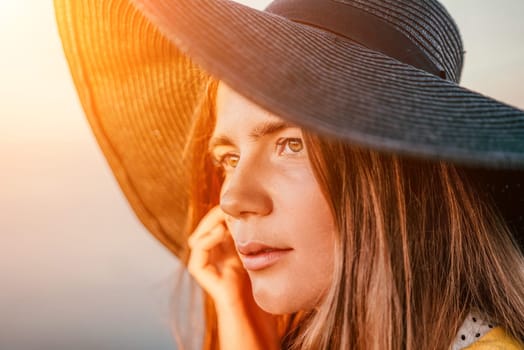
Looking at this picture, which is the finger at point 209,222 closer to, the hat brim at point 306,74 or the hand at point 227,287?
the hand at point 227,287

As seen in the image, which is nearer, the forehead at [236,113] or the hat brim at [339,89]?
the hat brim at [339,89]

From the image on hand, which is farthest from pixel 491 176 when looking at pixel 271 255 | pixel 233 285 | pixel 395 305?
pixel 233 285

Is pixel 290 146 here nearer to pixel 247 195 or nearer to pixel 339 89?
pixel 247 195

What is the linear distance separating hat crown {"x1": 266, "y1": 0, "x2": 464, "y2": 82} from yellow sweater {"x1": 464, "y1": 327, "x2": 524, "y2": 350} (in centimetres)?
46

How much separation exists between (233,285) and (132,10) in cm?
71

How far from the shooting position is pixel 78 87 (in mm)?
1326

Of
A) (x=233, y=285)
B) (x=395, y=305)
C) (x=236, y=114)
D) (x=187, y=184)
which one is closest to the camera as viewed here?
(x=395, y=305)

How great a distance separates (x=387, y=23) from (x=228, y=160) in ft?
1.60

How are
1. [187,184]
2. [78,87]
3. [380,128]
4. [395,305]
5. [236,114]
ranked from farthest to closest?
[187,184], [78,87], [236,114], [395,305], [380,128]

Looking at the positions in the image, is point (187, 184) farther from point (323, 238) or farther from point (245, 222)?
point (323, 238)

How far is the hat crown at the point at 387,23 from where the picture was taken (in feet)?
3.17

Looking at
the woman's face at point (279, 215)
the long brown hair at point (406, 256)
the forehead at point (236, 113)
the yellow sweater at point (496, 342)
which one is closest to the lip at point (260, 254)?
the woman's face at point (279, 215)

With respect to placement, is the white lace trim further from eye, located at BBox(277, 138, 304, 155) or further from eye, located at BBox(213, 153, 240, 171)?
eye, located at BBox(213, 153, 240, 171)

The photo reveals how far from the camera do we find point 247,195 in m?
1.02
